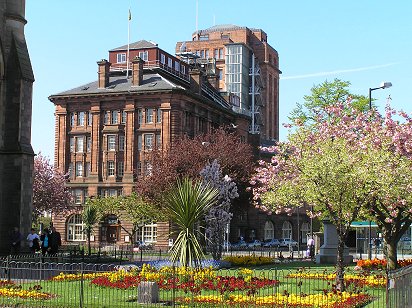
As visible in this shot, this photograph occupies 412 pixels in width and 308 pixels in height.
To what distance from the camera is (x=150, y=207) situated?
62.2 m

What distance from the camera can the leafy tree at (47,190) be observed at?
67312 millimetres

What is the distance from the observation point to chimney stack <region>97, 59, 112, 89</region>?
78.3m

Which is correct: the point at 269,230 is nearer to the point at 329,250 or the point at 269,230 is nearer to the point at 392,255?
the point at 329,250

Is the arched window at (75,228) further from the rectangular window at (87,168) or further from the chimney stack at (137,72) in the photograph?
the chimney stack at (137,72)

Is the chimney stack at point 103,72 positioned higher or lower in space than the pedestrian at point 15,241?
higher

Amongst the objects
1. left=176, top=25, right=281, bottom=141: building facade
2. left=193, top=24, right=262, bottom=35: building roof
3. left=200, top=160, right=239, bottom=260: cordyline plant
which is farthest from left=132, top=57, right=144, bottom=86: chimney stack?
left=193, top=24, right=262, bottom=35: building roof

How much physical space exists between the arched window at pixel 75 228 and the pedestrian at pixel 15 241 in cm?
4479

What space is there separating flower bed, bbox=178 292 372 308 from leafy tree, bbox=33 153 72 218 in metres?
49.2

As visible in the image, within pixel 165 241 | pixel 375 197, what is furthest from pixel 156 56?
pixel 375 197

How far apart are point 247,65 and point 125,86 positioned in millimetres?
56282

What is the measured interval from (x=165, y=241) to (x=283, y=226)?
3580cm

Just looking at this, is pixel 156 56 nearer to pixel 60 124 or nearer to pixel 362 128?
pixel 60 124

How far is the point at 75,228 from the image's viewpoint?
78812mm

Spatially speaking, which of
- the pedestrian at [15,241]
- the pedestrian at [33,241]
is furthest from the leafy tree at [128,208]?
the pedestrian at [15,241]
